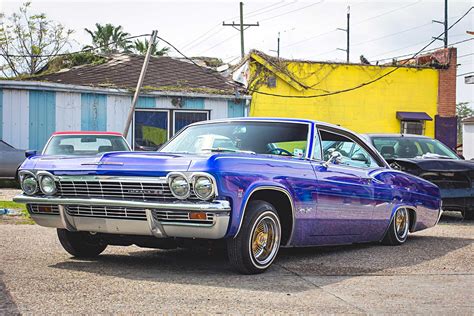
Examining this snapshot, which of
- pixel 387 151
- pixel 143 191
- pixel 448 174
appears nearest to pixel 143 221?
pixel 143 191

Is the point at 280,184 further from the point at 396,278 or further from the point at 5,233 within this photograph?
the point at 5,233

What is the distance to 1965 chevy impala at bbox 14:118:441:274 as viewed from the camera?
570 centimetres

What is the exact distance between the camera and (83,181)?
6.14 metres

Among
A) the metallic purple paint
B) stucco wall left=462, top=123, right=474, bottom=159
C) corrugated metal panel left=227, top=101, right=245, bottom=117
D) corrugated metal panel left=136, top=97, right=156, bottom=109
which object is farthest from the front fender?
stucco wall left=462, top=123, right=474, bottom=159

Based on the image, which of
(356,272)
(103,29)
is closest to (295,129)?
(356,272)

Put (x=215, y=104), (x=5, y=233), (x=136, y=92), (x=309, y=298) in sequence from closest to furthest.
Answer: (x=309, y=298) < (x=5, y=233) < (x=136, y=92) < (x=215, y=104)

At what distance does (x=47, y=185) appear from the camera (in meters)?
6.39

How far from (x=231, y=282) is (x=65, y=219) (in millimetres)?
1663

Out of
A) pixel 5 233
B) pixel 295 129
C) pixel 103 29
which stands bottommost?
pixel 5 233

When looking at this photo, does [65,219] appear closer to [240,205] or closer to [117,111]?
[240,205]

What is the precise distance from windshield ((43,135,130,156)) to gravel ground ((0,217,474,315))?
6.65 m

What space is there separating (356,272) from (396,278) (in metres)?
0.41

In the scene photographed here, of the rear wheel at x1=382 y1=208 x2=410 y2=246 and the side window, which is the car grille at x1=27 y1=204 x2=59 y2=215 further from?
the rear wheel at x1=382 y1=208 x2=410 y2=246

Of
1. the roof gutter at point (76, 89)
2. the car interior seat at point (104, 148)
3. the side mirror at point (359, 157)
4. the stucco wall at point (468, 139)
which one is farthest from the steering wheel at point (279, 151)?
the stucco wall at point (468, 139)
